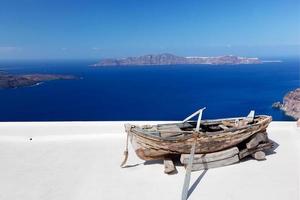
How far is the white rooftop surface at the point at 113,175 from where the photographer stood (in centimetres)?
330

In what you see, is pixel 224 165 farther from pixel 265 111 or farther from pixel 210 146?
pixel 265 111

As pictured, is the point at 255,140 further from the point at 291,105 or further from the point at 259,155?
the point at 291,105

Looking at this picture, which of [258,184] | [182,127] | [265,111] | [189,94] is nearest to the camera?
[258,184]

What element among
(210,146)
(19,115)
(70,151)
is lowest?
(19,115)

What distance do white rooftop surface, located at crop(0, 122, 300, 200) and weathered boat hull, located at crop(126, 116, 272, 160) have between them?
0.24 meters

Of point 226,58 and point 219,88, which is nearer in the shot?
point 219,88

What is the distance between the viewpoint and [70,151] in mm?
4812

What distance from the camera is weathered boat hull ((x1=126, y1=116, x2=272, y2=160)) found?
149 inches

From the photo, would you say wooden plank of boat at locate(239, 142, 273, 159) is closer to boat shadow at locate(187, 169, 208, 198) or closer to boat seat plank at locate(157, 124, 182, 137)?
boat shadow at locate(187, 169, 208, 198)

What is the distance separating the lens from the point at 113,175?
3840mm

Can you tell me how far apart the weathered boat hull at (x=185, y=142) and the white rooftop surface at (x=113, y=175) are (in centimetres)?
24

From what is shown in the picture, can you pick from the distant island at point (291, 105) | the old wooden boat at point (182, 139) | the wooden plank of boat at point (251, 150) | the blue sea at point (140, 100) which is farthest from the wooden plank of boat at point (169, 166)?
the distant island at point (291, 105)

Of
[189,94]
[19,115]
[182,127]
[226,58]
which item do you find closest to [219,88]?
[189,94]

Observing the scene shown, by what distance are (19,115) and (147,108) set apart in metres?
18.2
